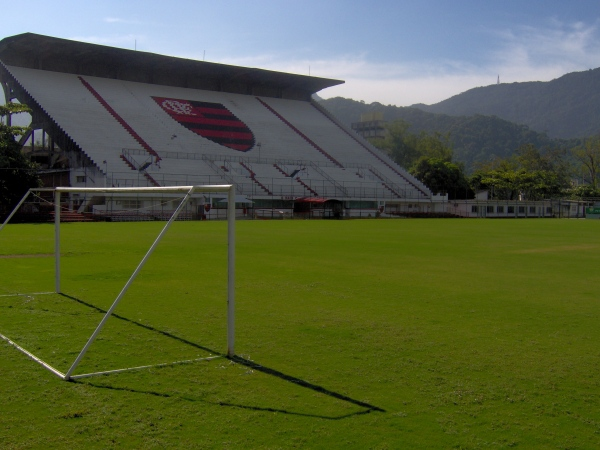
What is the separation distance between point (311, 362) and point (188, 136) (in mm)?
53817

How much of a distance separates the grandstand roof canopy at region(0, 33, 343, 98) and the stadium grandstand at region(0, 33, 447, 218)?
12 centimetres

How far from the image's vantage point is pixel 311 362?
630 cm

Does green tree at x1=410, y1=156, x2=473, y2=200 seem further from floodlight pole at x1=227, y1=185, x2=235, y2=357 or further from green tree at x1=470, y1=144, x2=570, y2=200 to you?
floodlight pole at x1=227, y1=185, x2=235, y2=357

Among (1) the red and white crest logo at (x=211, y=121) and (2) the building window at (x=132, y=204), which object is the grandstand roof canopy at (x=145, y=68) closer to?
(1) the red and white crest logo at (x=211, y=121)

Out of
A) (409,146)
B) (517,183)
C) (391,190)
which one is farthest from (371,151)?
(409,146)

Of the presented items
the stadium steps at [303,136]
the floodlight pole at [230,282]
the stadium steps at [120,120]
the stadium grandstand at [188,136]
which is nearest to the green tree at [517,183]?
the stadium grandstand at [188,136]

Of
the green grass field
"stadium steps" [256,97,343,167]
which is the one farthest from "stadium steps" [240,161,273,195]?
the green grass field

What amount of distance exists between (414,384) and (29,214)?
36218 millimetres

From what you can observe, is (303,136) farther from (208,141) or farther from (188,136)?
(188,136)

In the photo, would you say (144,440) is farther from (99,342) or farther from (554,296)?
(554,296)

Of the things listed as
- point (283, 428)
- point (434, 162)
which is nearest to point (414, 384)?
point (283, 428)

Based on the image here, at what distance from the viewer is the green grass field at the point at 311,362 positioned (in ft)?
14.8

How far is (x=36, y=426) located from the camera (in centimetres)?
453

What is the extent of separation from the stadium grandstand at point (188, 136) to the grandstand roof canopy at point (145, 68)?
123 millimetres
